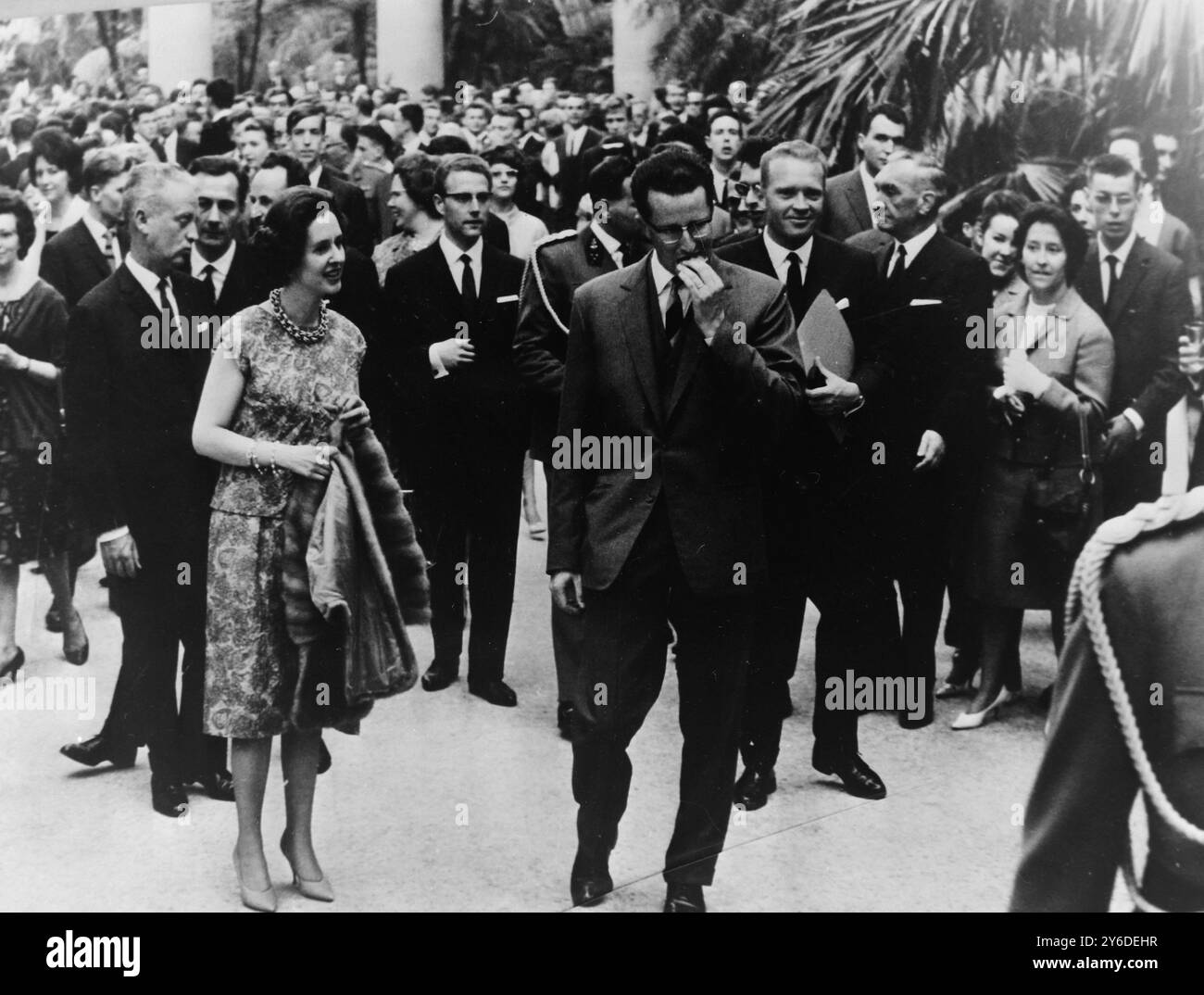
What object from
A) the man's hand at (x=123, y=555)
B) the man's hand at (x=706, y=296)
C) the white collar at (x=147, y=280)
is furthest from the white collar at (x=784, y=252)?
the man's hand at (x=123, y=555)

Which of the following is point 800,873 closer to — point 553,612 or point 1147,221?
point 553,612

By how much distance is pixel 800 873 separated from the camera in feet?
13.4

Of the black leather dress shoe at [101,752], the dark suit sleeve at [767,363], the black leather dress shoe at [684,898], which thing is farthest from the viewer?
the black leather dress shoe at [101,752]

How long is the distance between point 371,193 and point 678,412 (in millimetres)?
1324

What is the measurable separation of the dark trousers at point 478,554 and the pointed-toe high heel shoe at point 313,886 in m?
0.69

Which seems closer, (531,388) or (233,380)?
(233,380)

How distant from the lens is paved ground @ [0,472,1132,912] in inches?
161

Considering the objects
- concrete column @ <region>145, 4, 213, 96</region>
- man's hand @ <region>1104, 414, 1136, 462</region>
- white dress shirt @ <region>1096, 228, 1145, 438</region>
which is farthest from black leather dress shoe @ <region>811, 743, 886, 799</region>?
concrete column @ <region>145, 4, 213, 96</region>

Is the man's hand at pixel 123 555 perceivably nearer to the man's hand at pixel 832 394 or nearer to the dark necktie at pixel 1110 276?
the man's hand at pixel 832 394

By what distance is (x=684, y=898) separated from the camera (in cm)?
401

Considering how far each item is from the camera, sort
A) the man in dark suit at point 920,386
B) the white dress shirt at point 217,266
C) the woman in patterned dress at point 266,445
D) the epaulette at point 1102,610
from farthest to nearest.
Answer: the white dress shirt at point 217,266, the man in dark suit at point 920,386, the woman in patterned dress at point 266,445, the epaulette at point 1102,610

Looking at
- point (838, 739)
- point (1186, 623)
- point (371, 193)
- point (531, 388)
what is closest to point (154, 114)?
point (371, 193)

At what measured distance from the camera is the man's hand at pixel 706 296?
3514 mm
